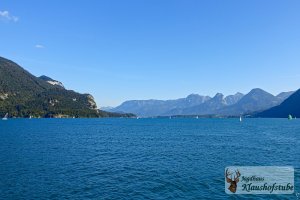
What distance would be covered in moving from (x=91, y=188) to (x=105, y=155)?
36248 millimetres

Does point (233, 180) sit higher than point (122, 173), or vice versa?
point (233, 180)

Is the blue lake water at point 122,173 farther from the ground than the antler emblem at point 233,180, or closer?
closer

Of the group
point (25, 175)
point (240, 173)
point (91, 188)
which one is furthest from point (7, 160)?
point (240, 173)

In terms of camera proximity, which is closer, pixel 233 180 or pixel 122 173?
pixel 233 180

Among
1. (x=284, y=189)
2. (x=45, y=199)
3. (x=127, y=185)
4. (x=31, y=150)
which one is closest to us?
(x=45, y=199)

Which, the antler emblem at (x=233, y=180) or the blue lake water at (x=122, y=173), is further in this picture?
the blue lake water at (x=122, y=173)

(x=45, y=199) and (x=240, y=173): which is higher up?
(x=240, y=173)

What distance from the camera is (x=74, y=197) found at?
1784 inches

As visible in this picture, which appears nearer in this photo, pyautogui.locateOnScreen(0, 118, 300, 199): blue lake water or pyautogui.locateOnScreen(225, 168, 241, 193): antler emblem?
pyautogui.locateOnScreen(225, 168, 241, 193): antler emblem

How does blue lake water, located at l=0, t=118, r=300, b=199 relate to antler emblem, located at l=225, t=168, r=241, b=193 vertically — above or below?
below

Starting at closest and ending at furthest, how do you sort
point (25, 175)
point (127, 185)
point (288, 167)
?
point (127, 185) → point (25, 175) → point (288, 167)

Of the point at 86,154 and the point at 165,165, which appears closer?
the point at 165,165

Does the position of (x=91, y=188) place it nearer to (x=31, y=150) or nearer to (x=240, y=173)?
(x=240, y=173)

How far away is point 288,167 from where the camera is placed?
66.9m
